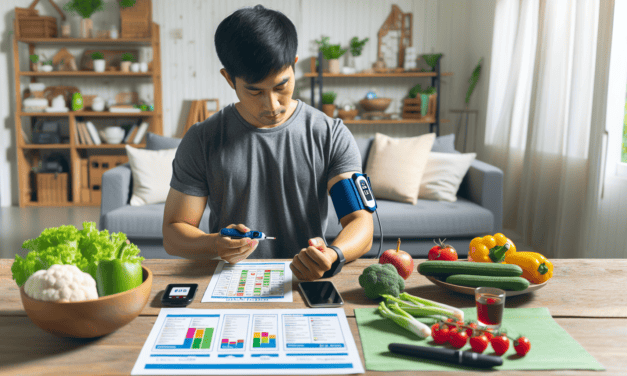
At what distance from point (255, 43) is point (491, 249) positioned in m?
0.71

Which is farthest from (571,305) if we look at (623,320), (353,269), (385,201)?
(385,201)

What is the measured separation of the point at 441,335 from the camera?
741mm

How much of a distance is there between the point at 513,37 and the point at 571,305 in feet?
11.6

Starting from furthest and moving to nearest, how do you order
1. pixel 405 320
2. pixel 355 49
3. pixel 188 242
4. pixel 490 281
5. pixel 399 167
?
pixel 355 49, pixel 399 167, pixel 188 242, pixel 490 281, pixel 405 320

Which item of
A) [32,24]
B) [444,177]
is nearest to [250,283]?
[444,177]

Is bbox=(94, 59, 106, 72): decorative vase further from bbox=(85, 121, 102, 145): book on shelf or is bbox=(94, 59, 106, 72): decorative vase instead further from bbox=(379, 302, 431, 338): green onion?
bbox=(379, 302, 431, 338): green onion

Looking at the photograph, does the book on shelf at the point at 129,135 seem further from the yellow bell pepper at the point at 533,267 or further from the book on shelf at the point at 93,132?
the yellow bell pepper at the point at 533,267

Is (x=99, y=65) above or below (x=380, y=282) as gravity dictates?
above

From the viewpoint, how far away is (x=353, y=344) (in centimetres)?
75

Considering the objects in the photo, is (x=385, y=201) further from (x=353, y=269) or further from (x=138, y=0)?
(x=138, y=0)

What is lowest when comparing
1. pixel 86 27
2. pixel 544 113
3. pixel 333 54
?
pixel 544 113

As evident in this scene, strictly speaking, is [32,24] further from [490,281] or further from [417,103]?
[490,281]

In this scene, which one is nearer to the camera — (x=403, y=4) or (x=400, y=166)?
(x=400, y=166)

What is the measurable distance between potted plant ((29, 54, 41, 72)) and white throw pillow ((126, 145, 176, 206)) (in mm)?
2633
